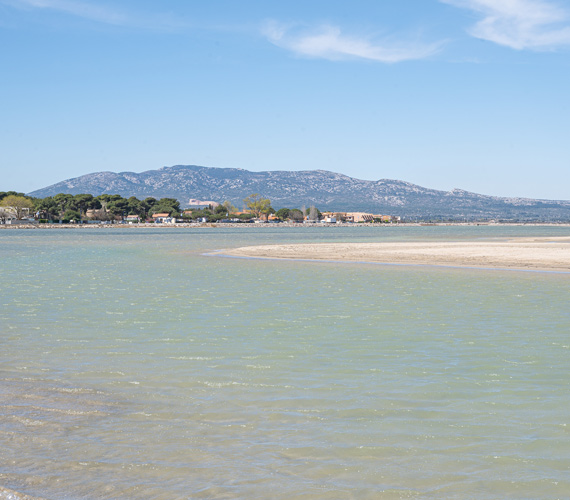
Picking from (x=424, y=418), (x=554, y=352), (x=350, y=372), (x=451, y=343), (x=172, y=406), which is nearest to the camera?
(x=424, y=418)

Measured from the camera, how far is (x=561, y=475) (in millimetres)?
7371

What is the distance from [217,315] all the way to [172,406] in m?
10.6

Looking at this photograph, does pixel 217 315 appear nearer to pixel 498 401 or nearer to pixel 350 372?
pixel 350 372

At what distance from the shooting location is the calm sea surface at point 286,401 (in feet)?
23.8

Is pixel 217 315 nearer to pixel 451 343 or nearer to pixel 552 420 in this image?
pixel 451 343

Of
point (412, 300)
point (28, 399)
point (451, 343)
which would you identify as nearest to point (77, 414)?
point (28, 399)

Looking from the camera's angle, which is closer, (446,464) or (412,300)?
(446,464)

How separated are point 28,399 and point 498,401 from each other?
292 inches

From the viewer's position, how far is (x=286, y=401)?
413 inches

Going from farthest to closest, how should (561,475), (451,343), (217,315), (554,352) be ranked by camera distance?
1. (217,315)
2. (451,343)
3. (554,352)
4. (561,475)

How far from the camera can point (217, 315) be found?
2073cm

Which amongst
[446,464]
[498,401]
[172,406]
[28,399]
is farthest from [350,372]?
[28,399]

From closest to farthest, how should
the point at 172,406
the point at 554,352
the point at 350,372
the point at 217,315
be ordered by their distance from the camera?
the point at 172,406 < the point at 350,372 < the point at 554,352 < the point at 217,315

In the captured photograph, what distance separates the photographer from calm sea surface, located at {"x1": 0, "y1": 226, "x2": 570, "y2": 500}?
7242 mm
